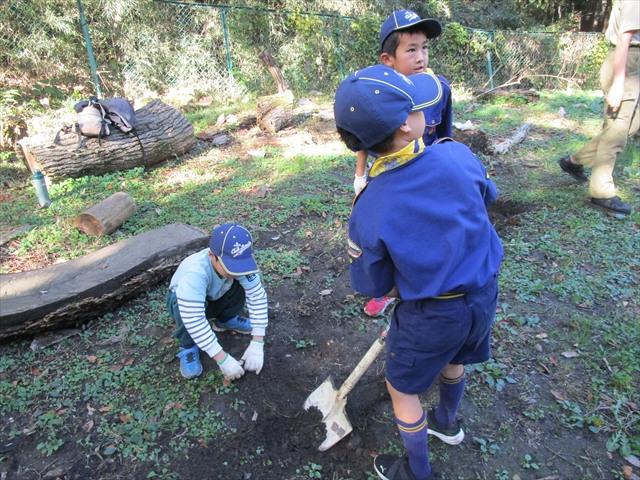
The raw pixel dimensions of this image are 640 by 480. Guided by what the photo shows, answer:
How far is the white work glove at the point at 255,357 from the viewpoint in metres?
2.57

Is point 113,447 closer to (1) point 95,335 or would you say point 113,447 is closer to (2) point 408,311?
(1) point 95,335

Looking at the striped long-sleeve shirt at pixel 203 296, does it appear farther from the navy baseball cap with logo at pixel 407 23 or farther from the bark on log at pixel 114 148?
the bark on log at pixel 114 148

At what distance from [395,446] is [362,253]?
1274mm

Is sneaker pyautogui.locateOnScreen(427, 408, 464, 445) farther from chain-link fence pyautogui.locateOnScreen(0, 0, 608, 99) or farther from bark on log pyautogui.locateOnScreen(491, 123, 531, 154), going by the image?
chain-link fence pyautogui.locateOnScreen(0, 0, 608, 99)

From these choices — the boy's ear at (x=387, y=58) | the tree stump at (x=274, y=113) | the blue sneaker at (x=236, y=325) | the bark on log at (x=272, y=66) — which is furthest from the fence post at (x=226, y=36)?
the blue sneaker at (x=236, y=325)

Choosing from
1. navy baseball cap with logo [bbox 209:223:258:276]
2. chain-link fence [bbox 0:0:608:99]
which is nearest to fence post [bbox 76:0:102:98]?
chain-link fence [bbox 0:0:608:99]

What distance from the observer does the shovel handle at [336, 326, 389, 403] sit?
82.4 inches

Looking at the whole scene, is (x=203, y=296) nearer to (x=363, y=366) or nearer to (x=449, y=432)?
(x=363, y=366)

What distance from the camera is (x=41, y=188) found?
4590 millimetres

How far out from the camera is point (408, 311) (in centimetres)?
165

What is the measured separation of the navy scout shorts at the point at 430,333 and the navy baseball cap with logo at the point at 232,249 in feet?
2.85

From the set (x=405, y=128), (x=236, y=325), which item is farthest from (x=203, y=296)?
(x=405, y=128)

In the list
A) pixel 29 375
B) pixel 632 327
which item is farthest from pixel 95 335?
pixel 632 327

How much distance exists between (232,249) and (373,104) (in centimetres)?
116
